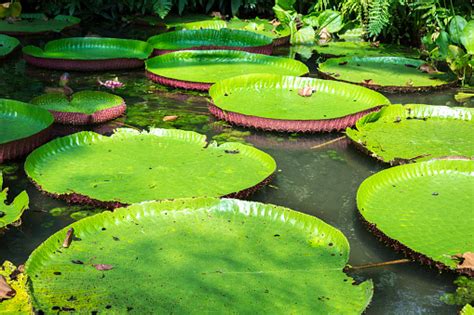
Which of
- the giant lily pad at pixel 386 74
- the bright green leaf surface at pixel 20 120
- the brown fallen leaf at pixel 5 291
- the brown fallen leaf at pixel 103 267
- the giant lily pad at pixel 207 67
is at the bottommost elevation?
the brown fallen leaf at pixel 5 291

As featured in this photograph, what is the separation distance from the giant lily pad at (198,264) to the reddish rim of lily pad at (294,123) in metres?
1.38

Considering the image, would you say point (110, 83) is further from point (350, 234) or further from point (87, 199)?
point (350, 234)

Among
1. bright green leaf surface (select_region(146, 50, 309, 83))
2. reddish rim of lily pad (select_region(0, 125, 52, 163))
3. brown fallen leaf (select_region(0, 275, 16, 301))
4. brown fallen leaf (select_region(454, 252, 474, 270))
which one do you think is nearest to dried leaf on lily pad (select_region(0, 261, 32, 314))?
brown fallen leaf (select_region(0, 275, 16, 301))

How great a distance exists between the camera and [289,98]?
15.7ft

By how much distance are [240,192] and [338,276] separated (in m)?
0.83

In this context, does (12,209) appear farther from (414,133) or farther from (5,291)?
(414,133)

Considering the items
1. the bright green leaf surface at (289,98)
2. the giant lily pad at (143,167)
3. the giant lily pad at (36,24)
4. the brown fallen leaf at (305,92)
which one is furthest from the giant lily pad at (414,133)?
the giant lily pad at (36,24)

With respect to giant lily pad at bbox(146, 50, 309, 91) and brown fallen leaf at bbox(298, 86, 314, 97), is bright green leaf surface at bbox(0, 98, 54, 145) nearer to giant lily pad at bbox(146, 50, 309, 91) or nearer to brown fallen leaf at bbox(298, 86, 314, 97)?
giant lily pad at bbox(146, 50, 309, 91)

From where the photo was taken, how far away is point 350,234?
3029 millimetres

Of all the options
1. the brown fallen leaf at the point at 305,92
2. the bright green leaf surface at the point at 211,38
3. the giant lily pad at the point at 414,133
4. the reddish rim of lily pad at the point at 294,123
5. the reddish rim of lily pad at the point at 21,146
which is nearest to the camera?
the reddish rim of lily pad at the point at 21,146

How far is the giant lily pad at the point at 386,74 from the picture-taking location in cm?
530

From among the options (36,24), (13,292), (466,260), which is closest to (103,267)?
(13,292)

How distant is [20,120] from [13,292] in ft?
6.51

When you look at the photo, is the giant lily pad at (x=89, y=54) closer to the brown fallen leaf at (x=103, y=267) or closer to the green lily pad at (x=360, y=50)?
the green lily pad at (x=360, y=50)
